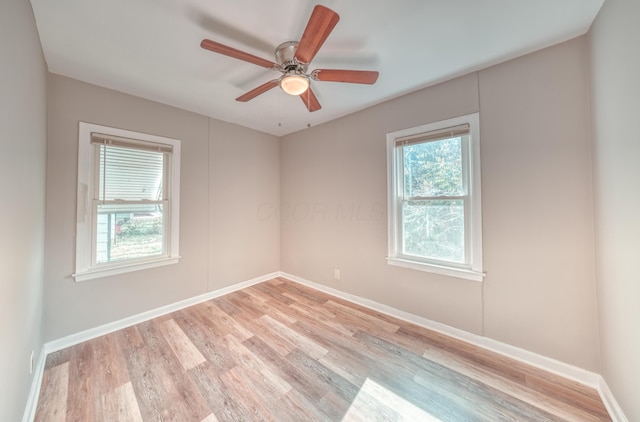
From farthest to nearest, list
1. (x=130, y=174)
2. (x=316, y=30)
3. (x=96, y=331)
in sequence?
(x=130, y=174), (x=96, y=331), (x=316, y=30)

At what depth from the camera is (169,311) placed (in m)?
2.80

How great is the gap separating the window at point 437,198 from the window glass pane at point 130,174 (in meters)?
2.78

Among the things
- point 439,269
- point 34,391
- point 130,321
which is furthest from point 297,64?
point 130,321

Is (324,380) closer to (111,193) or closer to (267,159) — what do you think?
(111,193)

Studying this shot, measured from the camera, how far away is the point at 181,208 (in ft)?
9.57

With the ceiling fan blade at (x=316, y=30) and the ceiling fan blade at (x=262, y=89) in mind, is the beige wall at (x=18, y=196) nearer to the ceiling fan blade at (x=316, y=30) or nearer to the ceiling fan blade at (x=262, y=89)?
the ceiling fan blade at (x=262, y=89)

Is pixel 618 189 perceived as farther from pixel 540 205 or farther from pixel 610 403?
pixel 610 403

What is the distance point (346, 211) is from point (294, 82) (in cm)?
183

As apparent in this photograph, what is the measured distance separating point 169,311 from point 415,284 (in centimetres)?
291

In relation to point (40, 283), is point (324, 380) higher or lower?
lower

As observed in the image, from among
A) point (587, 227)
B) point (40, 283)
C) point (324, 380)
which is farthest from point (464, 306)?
point (40, 283)

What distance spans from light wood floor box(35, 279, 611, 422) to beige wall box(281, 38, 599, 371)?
12.2 inches

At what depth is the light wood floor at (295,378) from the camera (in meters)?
1.50

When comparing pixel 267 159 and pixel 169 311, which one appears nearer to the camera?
pixel 169 311
